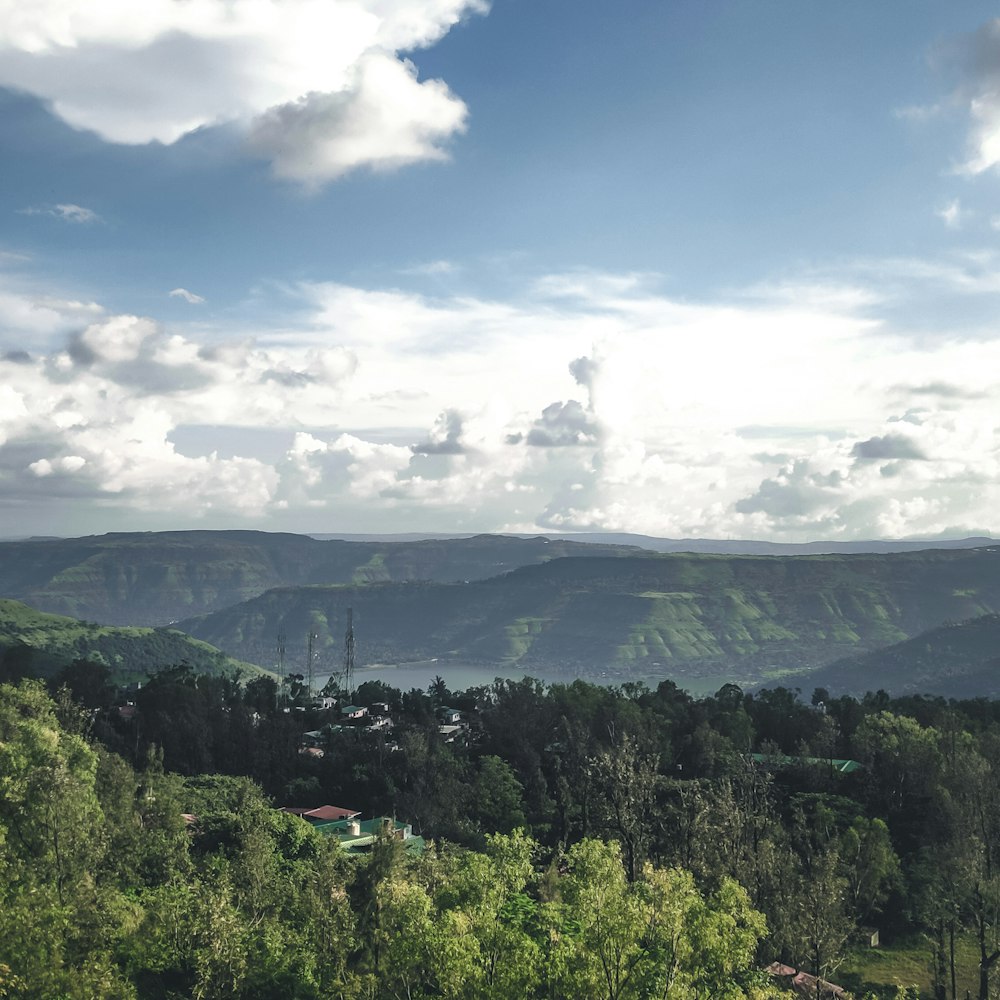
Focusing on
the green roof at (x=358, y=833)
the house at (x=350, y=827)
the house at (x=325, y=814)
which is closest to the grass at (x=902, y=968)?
the house at (x=350, y=827)

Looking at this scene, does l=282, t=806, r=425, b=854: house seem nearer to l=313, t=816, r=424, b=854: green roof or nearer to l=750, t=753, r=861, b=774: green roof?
l=313, t=816, r=424, b=854: green roof

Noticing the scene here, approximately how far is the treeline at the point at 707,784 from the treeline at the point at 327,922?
8.49m

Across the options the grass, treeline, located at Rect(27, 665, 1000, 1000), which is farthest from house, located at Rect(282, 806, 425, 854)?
the grass

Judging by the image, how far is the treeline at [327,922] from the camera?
86.3ft

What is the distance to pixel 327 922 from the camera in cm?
3127

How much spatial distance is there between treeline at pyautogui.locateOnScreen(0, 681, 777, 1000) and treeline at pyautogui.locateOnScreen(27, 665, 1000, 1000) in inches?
334

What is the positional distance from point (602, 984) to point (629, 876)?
25502mm

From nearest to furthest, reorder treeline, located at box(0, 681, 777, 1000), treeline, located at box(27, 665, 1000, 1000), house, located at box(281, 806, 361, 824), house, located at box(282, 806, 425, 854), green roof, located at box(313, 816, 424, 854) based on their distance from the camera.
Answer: treeline, located at box(0, 681, 777, 1000)
treeline, located at box(27, 665, 1000, 1000)
green roof, located at box(313, 816, 424, 854)
house, located at box(282, 806, 425, 854)
house, located at box(281, 806, 361, 824)

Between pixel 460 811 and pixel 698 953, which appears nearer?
pixel 698 953

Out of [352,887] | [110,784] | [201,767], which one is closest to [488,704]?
[201,767]

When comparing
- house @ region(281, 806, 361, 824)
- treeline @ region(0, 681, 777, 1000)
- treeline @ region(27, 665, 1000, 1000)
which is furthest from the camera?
house @ region(281, 806, 361, 824)

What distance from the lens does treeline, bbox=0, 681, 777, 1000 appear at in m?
26.3

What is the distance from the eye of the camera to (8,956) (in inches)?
1097

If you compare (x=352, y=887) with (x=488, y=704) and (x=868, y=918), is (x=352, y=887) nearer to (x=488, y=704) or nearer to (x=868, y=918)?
(x=868, y=918)
